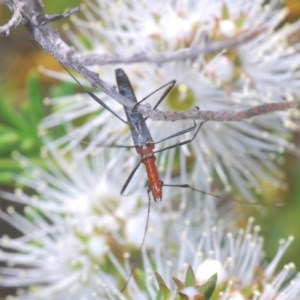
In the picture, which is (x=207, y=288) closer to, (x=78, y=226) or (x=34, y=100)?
(x=78, y=226)

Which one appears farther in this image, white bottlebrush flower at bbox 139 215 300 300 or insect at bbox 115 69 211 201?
white bottlebrush flower at bbox 139 215 300 300

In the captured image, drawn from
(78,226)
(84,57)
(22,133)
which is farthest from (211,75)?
(84,57)

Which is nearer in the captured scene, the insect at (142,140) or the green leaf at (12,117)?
the insect at (142,140)

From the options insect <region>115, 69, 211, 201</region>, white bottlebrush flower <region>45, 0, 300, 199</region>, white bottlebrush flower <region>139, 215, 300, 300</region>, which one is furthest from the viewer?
white bottlebrush flower <region>45, 0, 300, 199</region>

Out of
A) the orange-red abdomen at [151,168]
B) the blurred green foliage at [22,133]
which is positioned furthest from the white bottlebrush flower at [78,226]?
the orange-red abdomen at [151,168]

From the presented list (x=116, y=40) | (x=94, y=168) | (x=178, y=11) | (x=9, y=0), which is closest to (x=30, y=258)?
(x=94, y=168)

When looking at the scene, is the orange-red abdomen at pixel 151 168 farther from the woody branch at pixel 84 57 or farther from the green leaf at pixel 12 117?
the green leaf at pixel 12 117

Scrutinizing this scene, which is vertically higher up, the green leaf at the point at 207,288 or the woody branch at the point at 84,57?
the woody branch at the point at 84,57

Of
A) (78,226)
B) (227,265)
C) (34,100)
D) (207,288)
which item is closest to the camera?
(207,288)

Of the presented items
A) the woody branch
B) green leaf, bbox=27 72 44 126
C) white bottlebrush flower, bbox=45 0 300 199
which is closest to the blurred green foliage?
green leaf, bbox=27 72 44 126

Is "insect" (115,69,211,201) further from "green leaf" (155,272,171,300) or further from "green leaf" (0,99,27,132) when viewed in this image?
"green leaf" (0,99,27,132)
